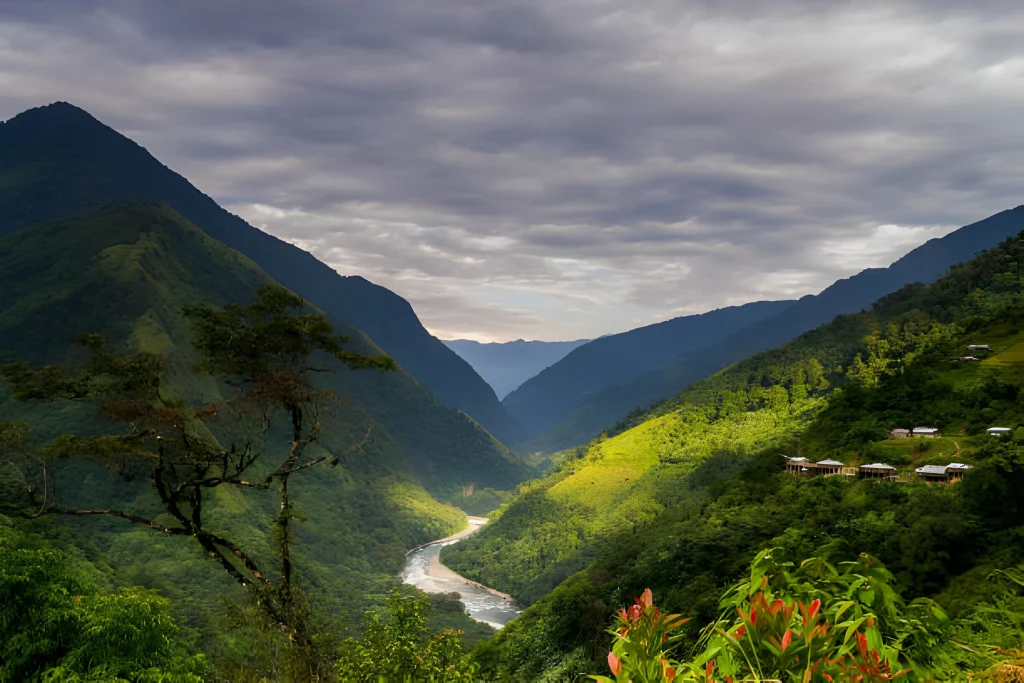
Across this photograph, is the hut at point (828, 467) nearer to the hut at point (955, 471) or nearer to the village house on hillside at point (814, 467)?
the village house on hillside at point (814, 467)

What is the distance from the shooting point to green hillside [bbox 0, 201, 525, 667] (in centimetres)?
7800

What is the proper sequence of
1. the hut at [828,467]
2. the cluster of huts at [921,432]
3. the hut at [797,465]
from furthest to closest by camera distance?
the hut at [797,465], the hut at [828,467], the cluster of huts at [921,432]

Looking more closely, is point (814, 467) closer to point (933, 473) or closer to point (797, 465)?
point (797, 465)

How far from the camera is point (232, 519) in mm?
98250

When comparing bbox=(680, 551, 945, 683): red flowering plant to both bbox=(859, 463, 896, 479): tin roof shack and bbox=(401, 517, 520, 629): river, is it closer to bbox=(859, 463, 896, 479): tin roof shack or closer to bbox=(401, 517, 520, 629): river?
bbox=(859, 463, 896, 479): tin roof shack

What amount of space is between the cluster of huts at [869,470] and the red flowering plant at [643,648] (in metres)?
43.4

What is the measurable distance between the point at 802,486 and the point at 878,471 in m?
5.40

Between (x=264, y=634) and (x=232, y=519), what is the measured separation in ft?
309

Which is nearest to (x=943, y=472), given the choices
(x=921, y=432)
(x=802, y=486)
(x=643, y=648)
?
(x=802, y=486)

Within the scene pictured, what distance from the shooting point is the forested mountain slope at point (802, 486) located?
31.4 meters

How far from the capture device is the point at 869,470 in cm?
4341

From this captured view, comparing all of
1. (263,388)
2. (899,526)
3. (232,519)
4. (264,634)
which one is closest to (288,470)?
(263,388)

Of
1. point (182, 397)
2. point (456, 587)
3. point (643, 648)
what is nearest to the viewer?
point (643, 648)

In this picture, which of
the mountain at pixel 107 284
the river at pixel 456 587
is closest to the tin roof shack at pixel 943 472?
the river at pixel 456 587
